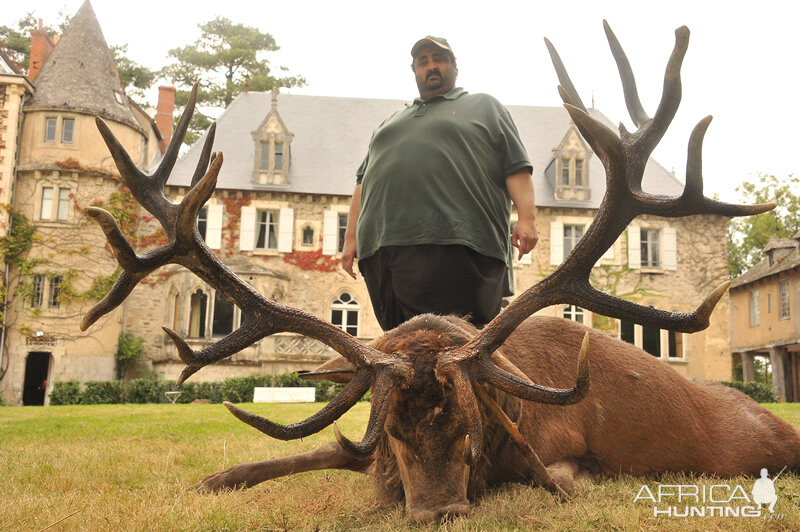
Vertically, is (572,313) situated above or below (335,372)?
above

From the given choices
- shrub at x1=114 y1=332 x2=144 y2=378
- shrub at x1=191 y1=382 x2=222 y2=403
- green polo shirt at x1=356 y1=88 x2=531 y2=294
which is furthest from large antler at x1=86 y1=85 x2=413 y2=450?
shrub at x1=114 y1=332 x2=144 y2=378

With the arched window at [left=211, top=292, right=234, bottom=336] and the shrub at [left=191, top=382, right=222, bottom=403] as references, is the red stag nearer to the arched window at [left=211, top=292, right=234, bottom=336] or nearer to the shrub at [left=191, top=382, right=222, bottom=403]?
the shrub at [left=191, top=382, right=222, bottom=403]

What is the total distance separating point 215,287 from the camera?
3289mm

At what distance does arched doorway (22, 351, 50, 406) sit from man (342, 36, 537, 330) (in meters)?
23.9

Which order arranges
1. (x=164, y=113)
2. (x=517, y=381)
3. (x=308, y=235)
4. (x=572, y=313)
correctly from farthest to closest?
1. (x=164, y=113)
2. (x=572, y=313)
3. (x=308, y=235)
4. (x=517, y=381)

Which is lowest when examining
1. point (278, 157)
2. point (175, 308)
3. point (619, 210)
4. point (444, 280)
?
point (444, 280)

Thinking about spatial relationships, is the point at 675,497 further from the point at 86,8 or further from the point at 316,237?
the point at 86,8

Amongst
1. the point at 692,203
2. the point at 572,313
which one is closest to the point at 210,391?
the point at 572,313

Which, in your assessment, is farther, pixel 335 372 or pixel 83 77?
pixel 83 77

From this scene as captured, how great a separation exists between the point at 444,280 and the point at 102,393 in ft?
63.7

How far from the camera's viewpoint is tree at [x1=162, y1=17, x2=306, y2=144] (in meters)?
36.2

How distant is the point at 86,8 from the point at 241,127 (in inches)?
291

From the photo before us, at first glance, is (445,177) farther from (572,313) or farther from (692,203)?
(572,313)

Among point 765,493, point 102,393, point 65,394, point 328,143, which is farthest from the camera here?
point 328,143
